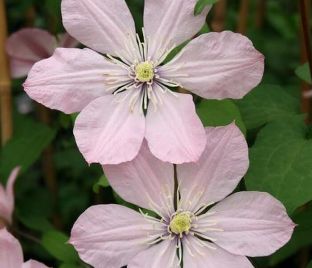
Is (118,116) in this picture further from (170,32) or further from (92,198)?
(92,198)

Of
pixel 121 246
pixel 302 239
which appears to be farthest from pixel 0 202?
pixel 302 239

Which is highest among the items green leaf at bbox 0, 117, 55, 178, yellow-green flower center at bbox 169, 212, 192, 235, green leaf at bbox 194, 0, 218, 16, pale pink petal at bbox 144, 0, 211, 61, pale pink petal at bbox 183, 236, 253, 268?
green leaf at bbox 194, 0, 218, 16

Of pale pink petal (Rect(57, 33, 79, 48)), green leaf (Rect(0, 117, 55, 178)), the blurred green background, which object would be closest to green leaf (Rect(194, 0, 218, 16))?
the blurred green background

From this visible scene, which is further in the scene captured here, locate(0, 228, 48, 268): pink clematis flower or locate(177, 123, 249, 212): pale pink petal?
locate(0, 228, 48, 268): pink clematis flower

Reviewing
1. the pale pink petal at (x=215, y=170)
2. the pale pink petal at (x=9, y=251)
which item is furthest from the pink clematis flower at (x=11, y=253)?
the pale pink petal at (x=215, y=170)

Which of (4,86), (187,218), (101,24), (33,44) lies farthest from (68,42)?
(187,218)

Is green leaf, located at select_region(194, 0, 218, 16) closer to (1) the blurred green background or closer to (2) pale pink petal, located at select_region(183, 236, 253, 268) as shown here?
(1) the blurred green background
